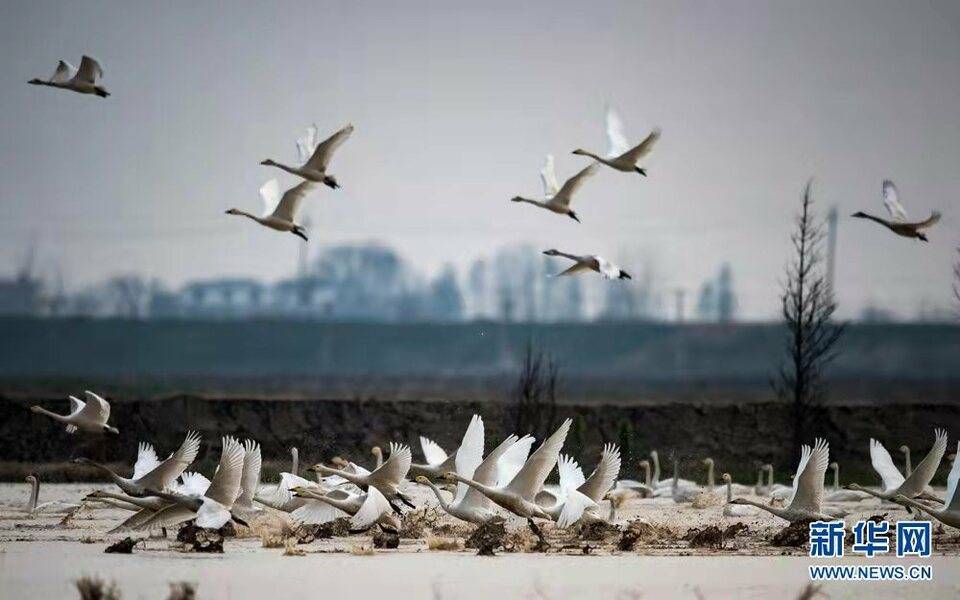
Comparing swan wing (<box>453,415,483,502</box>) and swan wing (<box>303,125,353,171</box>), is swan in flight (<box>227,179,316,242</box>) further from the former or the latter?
swan wing (<box>453,415,483,502</box>)

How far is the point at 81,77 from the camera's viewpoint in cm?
2681

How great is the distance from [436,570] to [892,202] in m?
10.2

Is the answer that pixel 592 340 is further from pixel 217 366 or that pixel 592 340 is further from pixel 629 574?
pixel 629 574

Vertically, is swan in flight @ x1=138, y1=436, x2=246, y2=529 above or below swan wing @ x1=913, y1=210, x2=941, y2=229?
below

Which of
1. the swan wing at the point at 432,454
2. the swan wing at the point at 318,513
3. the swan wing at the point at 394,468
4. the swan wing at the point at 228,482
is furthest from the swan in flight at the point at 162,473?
the swan wing at the point at 432,454

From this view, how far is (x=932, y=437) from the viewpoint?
50125 mm

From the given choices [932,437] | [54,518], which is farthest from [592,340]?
[54,518]

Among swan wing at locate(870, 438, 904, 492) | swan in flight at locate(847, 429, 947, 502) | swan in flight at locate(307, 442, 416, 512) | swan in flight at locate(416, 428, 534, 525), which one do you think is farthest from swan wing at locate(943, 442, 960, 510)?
swan in flight at locate(307, 442, 416, 512)

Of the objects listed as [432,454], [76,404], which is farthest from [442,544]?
[76,404]

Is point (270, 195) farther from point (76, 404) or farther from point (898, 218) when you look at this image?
point (898, 218)

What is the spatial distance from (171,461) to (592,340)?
71854 millimetres

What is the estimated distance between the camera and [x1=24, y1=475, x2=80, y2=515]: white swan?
25.6m

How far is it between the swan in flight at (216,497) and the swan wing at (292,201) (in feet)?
20.8

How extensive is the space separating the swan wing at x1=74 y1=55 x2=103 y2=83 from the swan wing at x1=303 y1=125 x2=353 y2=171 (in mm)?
3622
